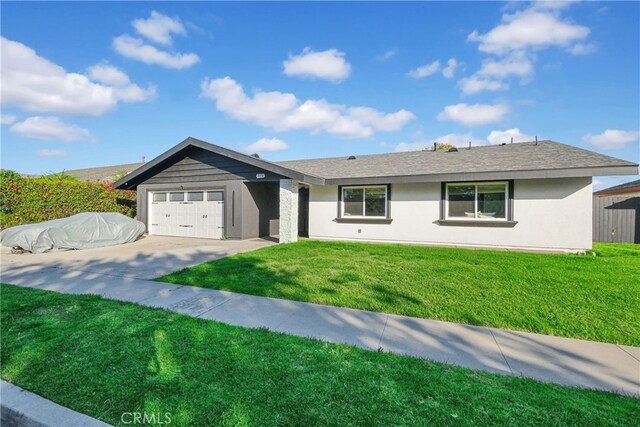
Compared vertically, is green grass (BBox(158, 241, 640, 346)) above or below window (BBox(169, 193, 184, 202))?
below

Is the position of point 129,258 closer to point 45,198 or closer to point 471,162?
point 45,198

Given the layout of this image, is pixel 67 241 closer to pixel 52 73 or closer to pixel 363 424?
pixel 52 73

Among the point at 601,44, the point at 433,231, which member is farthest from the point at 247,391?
the point at 601,44

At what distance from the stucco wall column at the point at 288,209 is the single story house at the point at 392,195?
4cm

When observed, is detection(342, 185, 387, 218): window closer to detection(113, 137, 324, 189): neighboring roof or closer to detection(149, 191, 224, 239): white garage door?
detection(113, 137, 324, 189): neighboring roof

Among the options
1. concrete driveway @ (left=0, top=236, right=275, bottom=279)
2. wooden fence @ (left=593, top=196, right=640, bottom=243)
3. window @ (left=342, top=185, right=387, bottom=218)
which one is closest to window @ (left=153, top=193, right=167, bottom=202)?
concrete driveway @ (left=0, top=236, right=275, bottom=279)

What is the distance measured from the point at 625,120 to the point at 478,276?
1100 centimetres

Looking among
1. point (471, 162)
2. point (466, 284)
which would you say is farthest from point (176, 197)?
point (471, 162)

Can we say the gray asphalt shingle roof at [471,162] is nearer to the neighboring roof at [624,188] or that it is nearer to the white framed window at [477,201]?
the white framed window at [477,201]

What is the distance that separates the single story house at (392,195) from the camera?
9148 millimetres

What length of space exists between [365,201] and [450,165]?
3490 millimetres

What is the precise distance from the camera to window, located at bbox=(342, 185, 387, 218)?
1140 centimetres

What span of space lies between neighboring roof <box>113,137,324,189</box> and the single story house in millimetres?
48
